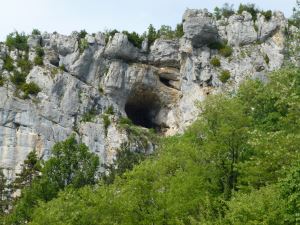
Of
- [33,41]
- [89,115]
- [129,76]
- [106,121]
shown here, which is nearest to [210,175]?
[106,121]

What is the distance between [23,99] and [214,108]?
4079 cm

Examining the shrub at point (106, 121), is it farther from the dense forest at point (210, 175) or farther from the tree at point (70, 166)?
the dense forest at point (210, 175)

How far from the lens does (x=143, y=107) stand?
84.7m

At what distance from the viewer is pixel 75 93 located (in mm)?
75938

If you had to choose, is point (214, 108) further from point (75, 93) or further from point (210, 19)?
point (210, 19)

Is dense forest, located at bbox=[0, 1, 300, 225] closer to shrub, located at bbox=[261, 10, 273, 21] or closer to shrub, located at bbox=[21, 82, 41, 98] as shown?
shrub, located at bbox=[21, 82, 41, 98]

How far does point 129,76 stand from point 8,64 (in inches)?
650

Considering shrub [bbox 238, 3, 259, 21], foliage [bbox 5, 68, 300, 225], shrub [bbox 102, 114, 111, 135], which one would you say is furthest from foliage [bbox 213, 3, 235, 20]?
foliage [bbox 5, 68, 300, 225]

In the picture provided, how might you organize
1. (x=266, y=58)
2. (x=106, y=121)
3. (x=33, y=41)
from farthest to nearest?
(x=33, y=41)
(x=266, y=58)
(x=106, y=121)

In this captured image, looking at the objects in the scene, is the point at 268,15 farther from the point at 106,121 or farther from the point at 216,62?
the point at 106,121

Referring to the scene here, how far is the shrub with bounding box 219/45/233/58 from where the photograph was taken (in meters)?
79.2

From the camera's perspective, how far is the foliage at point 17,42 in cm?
7925

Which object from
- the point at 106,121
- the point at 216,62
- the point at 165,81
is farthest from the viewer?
the point at 165,81

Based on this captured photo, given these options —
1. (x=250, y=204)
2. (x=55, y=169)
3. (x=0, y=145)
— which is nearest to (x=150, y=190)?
(x=250, y=204)
